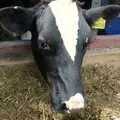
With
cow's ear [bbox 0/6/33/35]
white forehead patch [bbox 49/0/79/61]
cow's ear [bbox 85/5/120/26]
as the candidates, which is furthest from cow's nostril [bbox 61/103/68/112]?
cow's ear [bbox 85/5/120/26]

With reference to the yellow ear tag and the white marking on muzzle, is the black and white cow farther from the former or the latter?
the yellow ear tag

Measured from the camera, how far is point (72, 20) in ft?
11.8

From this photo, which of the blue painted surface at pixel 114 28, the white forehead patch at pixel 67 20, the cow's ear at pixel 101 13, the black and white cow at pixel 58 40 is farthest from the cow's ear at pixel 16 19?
the blue painted surface at pixel 114 28

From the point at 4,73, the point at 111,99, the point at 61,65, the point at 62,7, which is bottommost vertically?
the point at 111,99

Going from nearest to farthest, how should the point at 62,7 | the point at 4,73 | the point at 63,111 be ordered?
the point at 63,111
the point at 62,7
the point at 4,73

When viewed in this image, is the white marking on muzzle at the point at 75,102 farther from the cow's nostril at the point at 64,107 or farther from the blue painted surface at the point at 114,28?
the blue painted surface at the point at 114,28

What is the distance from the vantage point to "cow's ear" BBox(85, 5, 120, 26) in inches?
153

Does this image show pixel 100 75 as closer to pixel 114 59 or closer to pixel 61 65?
pixel 114 59

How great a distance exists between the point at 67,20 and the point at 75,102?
2.06 ft

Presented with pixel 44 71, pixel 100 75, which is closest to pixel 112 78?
pixel 100 75

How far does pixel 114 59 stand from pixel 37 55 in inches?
36.9

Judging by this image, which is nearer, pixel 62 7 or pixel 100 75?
pixel 62 7

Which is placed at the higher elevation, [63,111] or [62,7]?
[62,7]

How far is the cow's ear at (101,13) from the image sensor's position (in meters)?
3.89
